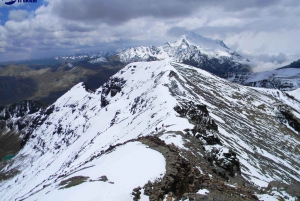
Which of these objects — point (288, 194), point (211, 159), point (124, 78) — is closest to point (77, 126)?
point (124, 78)

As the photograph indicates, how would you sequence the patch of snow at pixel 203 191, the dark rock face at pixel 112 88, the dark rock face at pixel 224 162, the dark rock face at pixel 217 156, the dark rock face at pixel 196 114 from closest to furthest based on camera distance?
the patch of snow at pixel 203 191
the dark rock face at pixel 217 156
the dark rock face at pixel 224 162
the dark rock face at pixel 196 114
the dark rock face at pixel 112 88

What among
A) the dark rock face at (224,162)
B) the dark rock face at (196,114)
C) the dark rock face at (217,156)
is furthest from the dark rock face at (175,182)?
the dark rock face at (196,114)

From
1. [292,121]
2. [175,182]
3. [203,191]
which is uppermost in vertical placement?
[203,191]

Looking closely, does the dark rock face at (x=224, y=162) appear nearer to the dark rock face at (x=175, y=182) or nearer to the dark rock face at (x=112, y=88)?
the dark rock face at (x=175, y=182)

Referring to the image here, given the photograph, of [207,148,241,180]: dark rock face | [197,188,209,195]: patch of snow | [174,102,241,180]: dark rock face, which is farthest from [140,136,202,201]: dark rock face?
[207,148,241,180]: dark rock face

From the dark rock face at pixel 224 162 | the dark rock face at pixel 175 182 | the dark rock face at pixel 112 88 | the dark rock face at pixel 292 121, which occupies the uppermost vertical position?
the dark rock face at pixel 175 182

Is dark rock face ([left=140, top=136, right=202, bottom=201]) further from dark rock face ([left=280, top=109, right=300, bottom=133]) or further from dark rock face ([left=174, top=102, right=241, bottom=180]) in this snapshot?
dark rock face ([left=280, top=109, right=300, bottom=133])

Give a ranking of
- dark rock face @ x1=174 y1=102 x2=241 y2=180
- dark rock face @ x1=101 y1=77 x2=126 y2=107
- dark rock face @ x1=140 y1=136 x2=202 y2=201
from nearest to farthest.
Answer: dark rock face @ x1=140 y1=136 x2=202 y2=201, dark rock face @ x1=174 y1=102 x2=241 y2=180, dark rock face @ x1=101 y1=77 x2=126 y2=107

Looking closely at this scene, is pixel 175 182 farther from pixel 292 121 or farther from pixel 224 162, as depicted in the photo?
pixel 292 121

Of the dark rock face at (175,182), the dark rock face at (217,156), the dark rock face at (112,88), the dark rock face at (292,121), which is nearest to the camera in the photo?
the dark rock face at (175,182)

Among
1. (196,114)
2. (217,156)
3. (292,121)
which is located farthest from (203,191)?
(292,121)

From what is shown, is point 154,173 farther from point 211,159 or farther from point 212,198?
point 211,159
